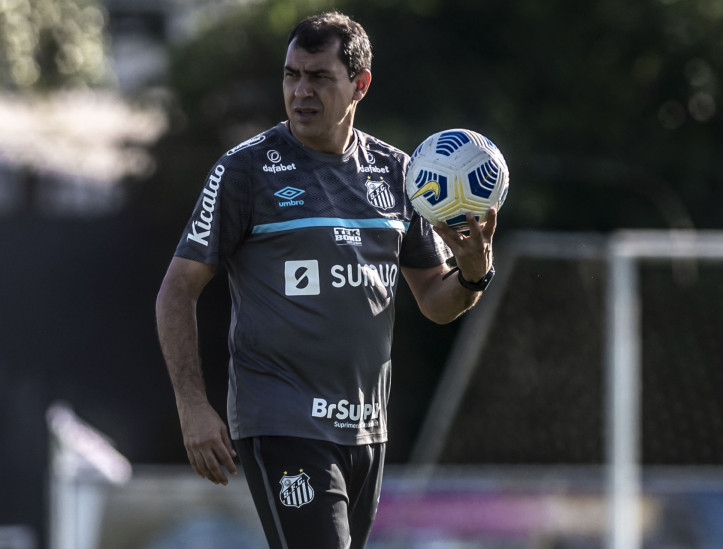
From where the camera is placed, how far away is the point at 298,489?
13.4 ft

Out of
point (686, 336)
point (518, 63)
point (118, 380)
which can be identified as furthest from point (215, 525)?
point (518, 63)

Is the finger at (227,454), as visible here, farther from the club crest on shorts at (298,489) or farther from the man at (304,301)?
the club crest on shorts at (298,489)

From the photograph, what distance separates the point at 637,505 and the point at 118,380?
6535 mm

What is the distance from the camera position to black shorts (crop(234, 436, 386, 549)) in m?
4.08

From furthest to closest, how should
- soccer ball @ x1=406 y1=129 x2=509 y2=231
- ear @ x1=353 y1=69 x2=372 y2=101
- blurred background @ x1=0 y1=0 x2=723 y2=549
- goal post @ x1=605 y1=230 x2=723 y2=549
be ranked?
blurred background @ x1=0 y1=0 x2=723 y2=549 → goal post @ x1=605 y1=230 x2=723 y2=549 → ear @ x1=353 y1=69 x2=372 y2=101 → soccer ball @ x1=406 y1=129 x2=509 y2=231

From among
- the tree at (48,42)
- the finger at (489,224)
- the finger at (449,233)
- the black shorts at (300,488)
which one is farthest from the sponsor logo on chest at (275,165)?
the tree at (48,42)

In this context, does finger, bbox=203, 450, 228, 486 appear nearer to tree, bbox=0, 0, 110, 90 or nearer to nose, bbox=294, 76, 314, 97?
nose, bbox=294, 76, 314, 97

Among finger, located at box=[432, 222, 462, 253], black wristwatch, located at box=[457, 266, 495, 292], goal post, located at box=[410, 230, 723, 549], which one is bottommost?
black wristwatch, located at box=[457, 266, 495, 292]

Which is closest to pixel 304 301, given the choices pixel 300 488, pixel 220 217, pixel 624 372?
pixel 220 217

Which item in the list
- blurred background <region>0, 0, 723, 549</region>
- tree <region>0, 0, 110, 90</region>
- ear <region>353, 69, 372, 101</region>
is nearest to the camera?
ear <region>353, 69, 372, 101</region>

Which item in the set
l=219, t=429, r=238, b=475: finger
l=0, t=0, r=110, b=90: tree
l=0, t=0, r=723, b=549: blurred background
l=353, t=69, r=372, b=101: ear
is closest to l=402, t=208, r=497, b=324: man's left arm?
l=353, t=69, r=372, b=101: ear

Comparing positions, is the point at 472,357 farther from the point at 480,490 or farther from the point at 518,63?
the point at 518,63

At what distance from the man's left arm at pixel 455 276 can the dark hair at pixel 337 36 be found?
65 cm

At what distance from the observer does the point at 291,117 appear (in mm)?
4309
